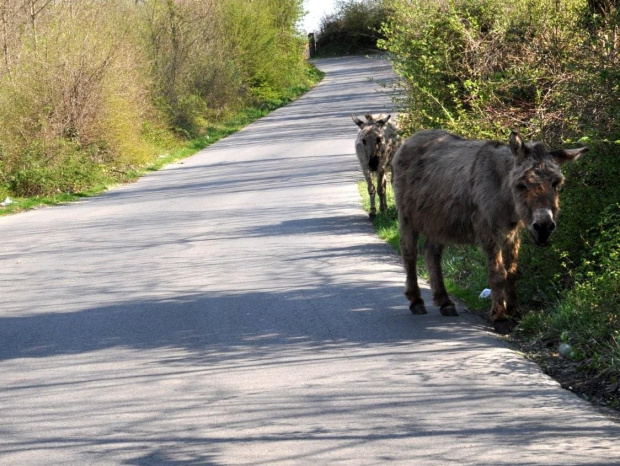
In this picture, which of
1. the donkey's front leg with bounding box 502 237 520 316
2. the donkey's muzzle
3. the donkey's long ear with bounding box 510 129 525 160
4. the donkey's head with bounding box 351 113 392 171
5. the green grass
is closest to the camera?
the donkey's muzzle

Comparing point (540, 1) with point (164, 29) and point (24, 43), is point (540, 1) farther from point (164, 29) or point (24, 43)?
point (164, 29)

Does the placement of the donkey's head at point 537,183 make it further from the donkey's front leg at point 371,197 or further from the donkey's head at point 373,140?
the donkey's head at point 373,140

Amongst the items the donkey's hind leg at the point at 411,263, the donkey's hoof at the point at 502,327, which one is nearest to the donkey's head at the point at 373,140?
the donkey's hind leg at the point at 411,263

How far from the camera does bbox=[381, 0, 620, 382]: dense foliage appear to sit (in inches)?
299

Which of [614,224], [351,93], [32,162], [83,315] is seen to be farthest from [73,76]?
[351,93]

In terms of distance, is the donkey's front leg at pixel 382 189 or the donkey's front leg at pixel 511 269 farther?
the donkey's front leg at pixel 382 189

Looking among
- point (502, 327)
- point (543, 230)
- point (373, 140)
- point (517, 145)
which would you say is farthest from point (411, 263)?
point (373, 140)

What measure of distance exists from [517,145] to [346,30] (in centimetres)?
7689

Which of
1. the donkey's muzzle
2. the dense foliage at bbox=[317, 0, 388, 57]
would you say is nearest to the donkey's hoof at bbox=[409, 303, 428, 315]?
the donkey's muzzle

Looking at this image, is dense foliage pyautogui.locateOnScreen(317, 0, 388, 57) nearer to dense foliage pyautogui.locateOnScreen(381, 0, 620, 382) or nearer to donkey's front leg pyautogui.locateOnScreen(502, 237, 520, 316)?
dense foliage pyautogui.locateOnScreen(381, 0, 620, 382)

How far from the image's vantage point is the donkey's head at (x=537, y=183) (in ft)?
24.1

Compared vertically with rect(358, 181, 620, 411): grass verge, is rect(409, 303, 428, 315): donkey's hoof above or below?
below

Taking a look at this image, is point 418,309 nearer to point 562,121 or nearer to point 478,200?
point 478,200

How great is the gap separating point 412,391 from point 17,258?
8.67m
